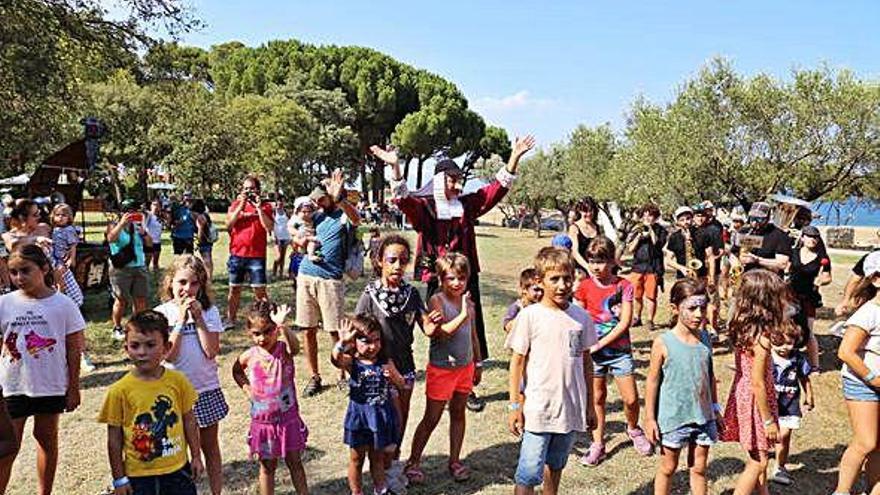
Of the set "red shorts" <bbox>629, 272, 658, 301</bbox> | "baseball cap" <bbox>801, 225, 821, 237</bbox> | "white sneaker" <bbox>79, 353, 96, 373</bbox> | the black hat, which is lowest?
"white sneaker" <bbox>79, 353, 96, 373</bbox>

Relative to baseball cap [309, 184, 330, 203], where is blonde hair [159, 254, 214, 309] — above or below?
below

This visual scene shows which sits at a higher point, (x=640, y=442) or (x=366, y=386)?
(x=366, y=386)

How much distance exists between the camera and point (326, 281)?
607 cm

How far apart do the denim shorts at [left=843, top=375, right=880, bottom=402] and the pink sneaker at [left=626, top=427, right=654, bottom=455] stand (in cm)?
147

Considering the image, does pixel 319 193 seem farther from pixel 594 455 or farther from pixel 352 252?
pixel 594 455

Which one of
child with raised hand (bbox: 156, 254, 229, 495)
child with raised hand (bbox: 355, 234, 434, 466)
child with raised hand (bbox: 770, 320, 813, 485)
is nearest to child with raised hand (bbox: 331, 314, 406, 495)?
child with raised hand (bbox: 355, 234, 434, 466)

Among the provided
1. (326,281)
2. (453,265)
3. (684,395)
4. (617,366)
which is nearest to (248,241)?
(326,281)

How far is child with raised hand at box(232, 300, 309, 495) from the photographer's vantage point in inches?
144

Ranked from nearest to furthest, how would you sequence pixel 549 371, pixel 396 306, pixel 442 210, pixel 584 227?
pixel 549 371 < pixel 396 306 < pixel 442 210 < pixel 584 227

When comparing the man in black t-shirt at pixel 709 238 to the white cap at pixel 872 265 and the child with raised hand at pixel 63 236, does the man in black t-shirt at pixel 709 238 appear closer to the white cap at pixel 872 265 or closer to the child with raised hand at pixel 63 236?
the white cap at pixel 872 265

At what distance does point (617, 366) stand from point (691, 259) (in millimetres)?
4743

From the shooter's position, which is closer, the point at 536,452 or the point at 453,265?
the point at 536,452

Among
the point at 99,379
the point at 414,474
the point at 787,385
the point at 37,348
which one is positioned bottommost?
the point at 414,474

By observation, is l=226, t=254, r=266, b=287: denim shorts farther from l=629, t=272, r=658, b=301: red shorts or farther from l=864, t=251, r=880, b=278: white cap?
l=864, t=251, r=880, b=278: white cap
